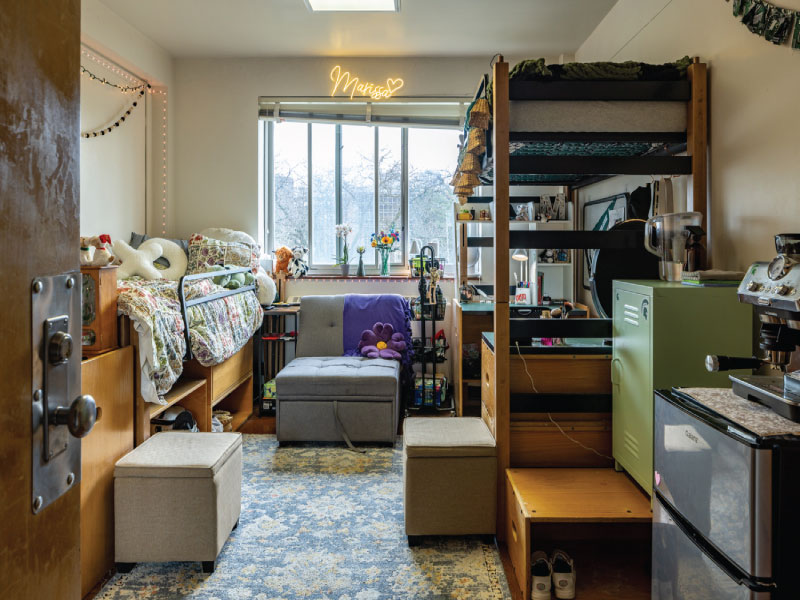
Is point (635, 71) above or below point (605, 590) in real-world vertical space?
above

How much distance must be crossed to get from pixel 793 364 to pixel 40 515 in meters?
1.75

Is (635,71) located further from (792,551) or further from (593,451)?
(792,551)

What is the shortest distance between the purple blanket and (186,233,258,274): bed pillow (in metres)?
0.82

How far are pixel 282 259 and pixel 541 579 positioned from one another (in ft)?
11.3

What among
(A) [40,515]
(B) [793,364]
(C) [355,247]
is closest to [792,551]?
(B) [793,364]

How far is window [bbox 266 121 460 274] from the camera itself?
5098 millimetres

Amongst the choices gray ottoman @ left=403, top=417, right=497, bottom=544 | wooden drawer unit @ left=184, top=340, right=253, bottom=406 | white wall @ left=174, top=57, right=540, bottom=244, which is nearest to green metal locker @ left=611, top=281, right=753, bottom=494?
gray ottoman @ left=403, top=417, right=497, bottom=544

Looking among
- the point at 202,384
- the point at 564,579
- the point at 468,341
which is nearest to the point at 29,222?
the point at 564,579

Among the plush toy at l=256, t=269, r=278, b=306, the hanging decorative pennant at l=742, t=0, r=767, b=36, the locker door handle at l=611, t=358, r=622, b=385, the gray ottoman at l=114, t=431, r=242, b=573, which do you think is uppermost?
the hanging decorative pennant at l=742, t=0, r=767, b=36

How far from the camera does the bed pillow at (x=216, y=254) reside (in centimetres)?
432

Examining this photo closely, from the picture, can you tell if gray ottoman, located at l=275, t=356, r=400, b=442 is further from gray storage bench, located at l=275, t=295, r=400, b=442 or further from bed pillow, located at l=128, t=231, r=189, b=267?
bed pillow, located at l=128, t=231, r=189, b=267

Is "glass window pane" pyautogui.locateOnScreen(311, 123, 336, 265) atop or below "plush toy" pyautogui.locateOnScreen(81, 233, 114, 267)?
atop

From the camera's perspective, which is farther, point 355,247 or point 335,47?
point 355,247

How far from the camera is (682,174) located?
7.26ft
